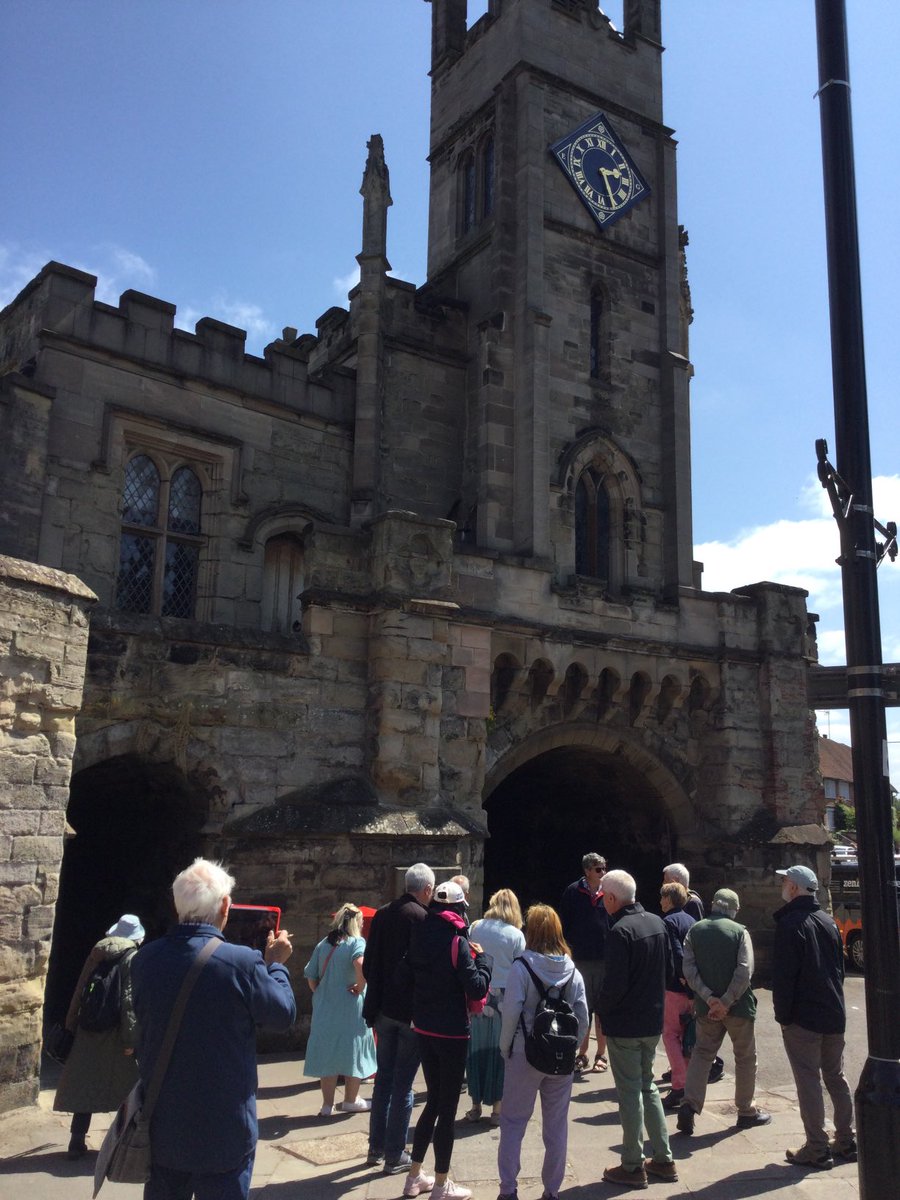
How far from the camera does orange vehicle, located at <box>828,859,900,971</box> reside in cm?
1684

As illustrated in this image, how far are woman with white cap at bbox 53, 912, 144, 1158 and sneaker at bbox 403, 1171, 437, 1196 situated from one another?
5.85 ft

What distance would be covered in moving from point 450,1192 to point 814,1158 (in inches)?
91.7

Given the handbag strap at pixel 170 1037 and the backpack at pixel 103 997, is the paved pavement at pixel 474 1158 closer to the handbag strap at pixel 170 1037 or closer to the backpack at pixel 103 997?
the backpack at pixel 103 997

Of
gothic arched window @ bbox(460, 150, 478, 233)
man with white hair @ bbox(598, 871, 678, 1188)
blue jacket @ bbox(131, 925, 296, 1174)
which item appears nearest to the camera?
blue jacket @ bbox(131, 925, 296, 1174)

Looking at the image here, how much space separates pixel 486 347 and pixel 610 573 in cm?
386

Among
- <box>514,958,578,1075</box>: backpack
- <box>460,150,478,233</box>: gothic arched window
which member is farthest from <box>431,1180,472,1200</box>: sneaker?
<box>460,150,478,233</box>: gothic arched window

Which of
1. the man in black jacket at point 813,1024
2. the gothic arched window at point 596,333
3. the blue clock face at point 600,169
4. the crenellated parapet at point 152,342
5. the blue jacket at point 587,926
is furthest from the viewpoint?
the blue clock face at point 600,169

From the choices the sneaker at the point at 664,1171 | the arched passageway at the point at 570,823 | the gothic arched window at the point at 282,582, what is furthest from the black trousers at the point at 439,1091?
the gothic arched window at the point at 282,582

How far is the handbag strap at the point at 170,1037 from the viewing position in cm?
368

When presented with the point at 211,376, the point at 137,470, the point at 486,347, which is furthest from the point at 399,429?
the point at 137,470

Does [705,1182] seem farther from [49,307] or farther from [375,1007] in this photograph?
[49,307]

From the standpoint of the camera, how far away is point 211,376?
46.4 ft

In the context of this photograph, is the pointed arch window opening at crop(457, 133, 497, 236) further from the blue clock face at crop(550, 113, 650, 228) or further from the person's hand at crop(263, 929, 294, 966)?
the person's hand at crop(263, 929, 294, 966)

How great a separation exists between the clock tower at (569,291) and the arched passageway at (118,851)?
6017mm
